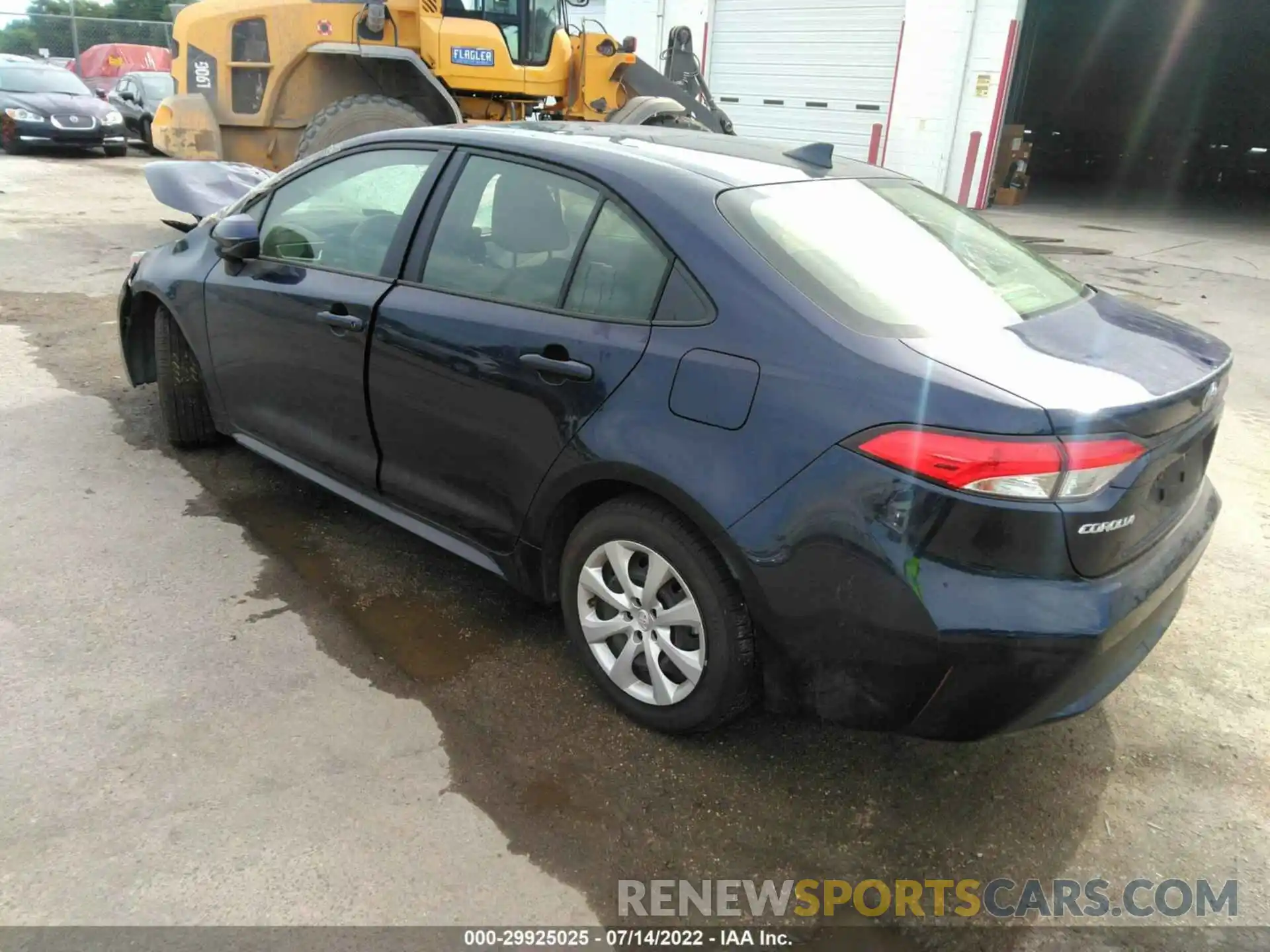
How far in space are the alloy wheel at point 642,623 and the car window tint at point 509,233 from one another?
0.82 meters

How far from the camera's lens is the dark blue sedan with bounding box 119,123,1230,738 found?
2.11 metres

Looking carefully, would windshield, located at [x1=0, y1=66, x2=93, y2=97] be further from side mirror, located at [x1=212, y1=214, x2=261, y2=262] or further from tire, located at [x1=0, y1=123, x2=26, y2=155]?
side mirror, located at [x1=212, y1=214, x2=261, y2=262]

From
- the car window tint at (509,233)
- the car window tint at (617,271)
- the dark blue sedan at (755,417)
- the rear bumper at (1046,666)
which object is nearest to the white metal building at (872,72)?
the dark blue sedan at (755,417)

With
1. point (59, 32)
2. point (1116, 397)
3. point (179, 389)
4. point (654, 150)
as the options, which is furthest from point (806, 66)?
point (59, 32)

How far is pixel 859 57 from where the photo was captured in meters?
16.0

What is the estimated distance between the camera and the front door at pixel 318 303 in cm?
332

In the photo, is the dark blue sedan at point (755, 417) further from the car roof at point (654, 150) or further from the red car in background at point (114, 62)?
the red car in background at point (114, 62)

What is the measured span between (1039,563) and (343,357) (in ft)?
7.91

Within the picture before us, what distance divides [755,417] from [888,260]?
0.69 meters

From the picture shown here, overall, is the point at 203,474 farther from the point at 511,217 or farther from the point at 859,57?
the point at 859,57

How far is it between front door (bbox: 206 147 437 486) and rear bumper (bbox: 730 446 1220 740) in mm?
1718

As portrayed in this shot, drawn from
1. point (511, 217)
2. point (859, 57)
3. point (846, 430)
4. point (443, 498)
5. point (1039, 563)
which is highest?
point (859, 57)

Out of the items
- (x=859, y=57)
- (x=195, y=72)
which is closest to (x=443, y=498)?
(x=195, y=72)

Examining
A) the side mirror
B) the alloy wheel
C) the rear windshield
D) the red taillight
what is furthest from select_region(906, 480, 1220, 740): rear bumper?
the side mirror
